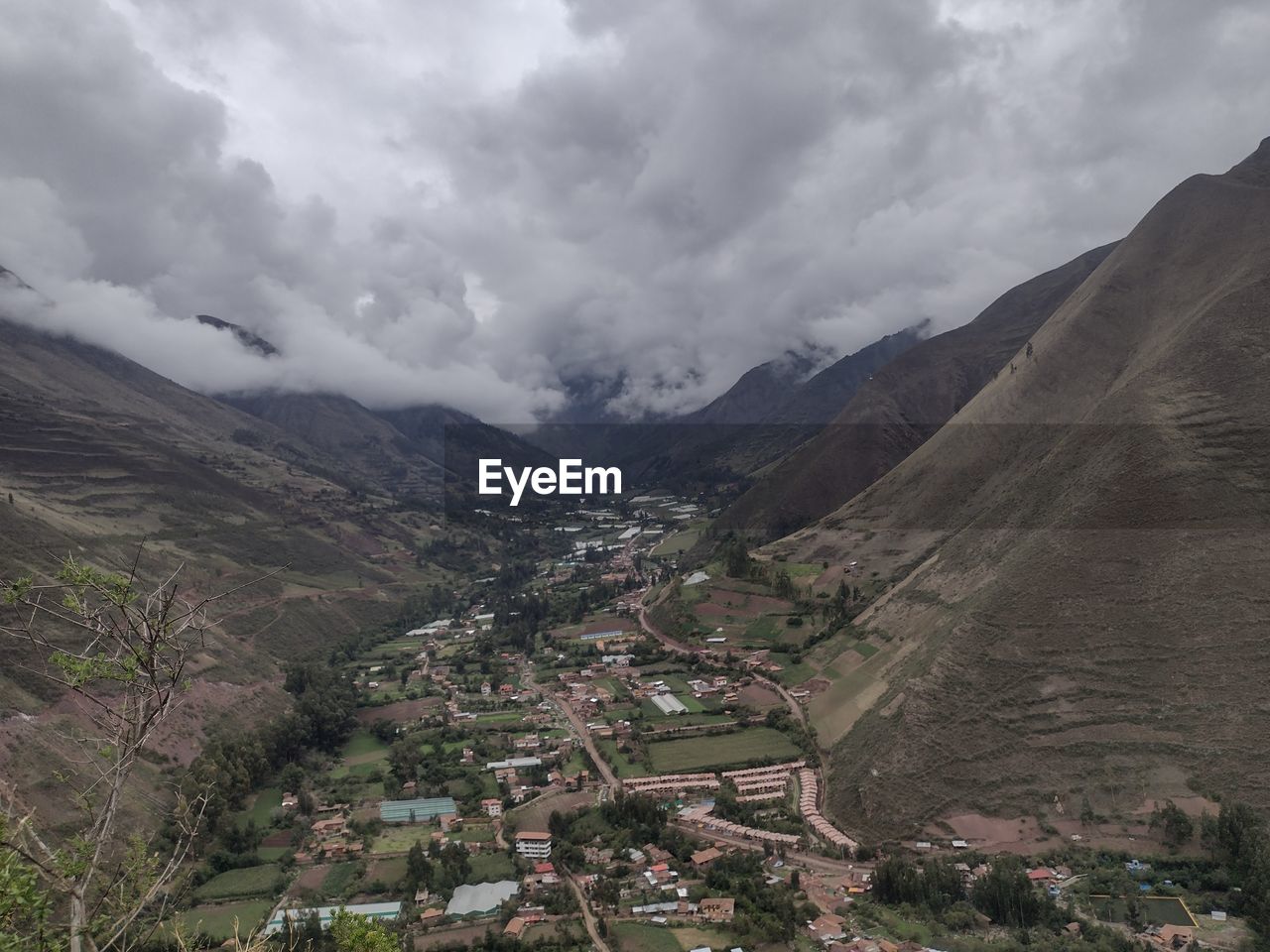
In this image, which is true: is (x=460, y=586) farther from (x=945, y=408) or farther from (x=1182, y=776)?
(x=1182, y=776)

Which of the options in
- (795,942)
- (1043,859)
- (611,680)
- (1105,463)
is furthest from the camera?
(611,680)

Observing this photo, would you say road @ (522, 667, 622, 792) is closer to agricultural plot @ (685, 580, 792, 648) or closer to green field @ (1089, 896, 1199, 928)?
agricultural plot @ (685, 580, 792, 648)

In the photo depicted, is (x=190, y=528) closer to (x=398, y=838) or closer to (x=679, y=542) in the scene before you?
(x=398, y=838)

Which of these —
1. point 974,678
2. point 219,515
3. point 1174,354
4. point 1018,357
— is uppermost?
point 1018,357

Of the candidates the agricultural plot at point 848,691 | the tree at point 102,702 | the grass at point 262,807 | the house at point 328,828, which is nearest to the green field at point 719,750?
the agricultural plot at point 848,691

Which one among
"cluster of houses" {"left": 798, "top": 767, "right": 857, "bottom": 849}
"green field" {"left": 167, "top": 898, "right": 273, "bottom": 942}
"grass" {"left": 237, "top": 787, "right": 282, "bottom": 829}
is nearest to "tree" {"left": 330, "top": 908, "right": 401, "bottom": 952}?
"green field" {"left": 167, "top": 898, "right": 273, "bottom": 942}

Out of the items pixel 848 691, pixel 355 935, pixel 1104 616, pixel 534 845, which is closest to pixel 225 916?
pixel 534 845

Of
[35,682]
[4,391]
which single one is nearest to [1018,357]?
[35,682]
